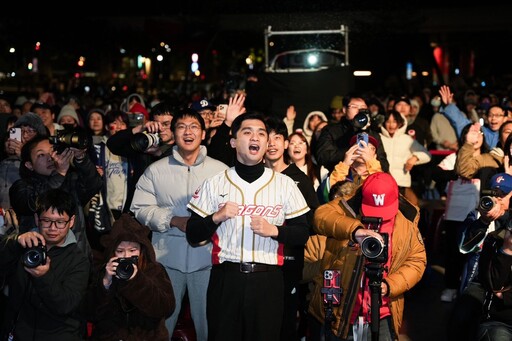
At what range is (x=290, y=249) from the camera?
7305 mm

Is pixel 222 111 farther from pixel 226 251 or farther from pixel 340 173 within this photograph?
pixel 226 251

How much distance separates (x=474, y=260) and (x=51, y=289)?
3.48 meters

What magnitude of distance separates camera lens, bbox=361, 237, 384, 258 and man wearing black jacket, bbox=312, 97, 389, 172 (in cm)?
384

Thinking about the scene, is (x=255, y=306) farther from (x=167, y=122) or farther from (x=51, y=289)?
(x=167, y=122)

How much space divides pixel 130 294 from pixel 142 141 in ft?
6.04

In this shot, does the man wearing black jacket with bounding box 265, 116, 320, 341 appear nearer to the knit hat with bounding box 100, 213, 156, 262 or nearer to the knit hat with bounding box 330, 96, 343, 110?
the knit hat with bounding box 100, 213, 156, 262

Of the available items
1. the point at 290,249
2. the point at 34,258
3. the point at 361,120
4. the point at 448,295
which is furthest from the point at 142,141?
the point at 448,295

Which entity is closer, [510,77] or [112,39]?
[510,77]

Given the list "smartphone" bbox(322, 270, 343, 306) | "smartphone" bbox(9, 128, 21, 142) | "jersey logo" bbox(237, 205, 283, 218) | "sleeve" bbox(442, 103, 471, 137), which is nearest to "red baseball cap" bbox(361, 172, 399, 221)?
"smartphone" bbox(322, 270, 343, 306)

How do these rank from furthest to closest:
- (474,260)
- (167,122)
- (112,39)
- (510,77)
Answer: (112,39) → (510,77) → (167,122) → (474,260)

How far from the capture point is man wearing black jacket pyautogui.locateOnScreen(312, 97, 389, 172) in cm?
980

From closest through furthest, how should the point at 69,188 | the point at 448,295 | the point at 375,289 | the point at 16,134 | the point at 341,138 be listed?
1. the point at 375,289
2. the point at 69,188
3. the point at 16,134
4. the point at 341,138
5. the point at 448,295

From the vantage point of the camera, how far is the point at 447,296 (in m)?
10.4

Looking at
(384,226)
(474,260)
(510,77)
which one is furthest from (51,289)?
(510,77)
